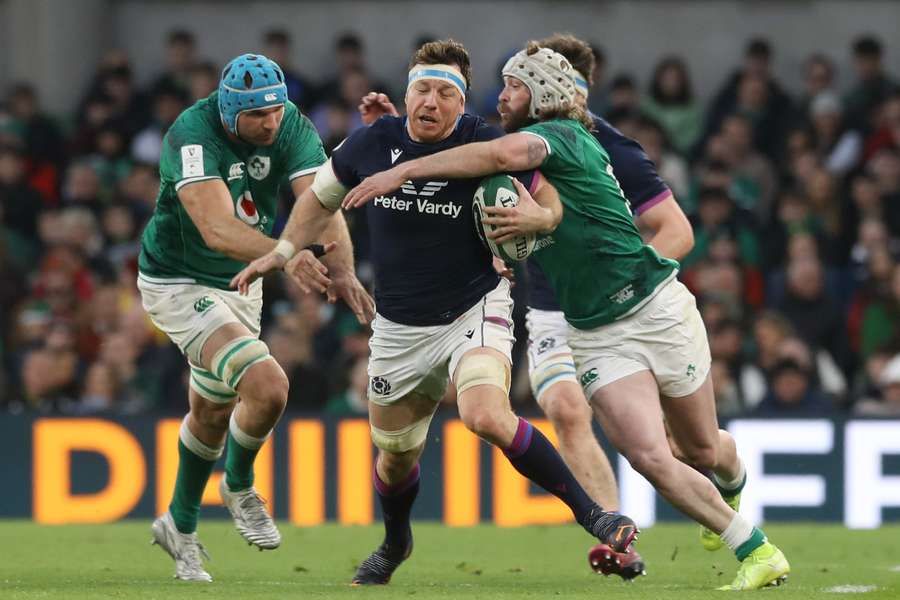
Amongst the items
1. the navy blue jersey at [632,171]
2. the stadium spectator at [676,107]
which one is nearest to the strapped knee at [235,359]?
the navy blue jersey at [632,171]

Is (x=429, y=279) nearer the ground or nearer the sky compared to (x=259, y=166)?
nearer the ground

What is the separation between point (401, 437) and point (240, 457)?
1.04 metres

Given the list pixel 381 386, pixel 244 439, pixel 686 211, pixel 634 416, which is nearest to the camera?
pixel 634 416

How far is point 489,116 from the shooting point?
1611 centimetres

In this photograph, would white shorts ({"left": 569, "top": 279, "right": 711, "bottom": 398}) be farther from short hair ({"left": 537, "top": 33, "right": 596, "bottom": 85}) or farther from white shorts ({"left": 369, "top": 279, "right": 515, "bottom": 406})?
short hair ({"left": 537, "top": 33, "right": 596, "bottom": 85})

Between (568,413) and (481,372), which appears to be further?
(568,413)

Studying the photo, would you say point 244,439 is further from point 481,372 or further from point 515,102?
point 515,102

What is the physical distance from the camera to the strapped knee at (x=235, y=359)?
9227 millimetres

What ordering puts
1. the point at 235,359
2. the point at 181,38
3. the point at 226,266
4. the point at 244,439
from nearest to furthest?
the point at 235,359 → the point at 244,439 → the point at 226,266 → the point at 181,38

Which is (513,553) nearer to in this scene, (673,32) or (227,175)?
(227,175)

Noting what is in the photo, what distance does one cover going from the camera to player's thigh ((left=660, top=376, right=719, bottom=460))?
8625 millimetres

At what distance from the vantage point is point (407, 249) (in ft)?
28.6

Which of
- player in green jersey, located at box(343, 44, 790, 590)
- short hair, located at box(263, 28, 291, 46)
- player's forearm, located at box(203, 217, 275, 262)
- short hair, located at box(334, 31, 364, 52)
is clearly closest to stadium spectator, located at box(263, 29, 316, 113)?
short hair, located at box(263, 28, 291, 46)

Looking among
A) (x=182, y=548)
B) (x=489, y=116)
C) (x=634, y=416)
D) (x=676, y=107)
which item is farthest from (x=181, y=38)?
(x=634, y=416)
